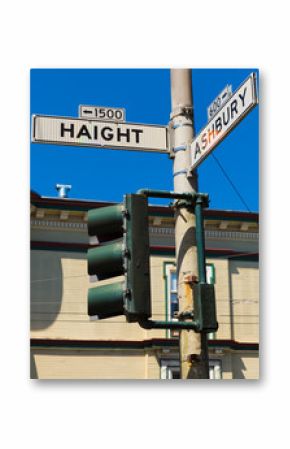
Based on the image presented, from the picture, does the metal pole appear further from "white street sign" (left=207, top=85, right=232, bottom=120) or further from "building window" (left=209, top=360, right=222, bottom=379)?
"building window" (left=209, top=360, right=222, bottom=379)

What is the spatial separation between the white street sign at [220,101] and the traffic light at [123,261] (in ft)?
3.12

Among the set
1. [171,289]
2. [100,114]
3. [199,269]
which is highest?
[100,114]

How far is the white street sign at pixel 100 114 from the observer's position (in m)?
3.88

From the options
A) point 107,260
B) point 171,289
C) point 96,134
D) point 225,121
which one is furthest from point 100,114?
point 171,289

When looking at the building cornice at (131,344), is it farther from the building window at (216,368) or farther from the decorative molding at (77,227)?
the decorative molding at (77,227)

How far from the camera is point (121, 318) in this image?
262 inches

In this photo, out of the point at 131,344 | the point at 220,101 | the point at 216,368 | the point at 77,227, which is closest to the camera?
the point at 220,101

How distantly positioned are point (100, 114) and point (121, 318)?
121 inches

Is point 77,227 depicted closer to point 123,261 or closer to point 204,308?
point 204,308

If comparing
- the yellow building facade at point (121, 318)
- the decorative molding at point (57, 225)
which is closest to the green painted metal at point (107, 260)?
the yellow building facade at point (121, 318)

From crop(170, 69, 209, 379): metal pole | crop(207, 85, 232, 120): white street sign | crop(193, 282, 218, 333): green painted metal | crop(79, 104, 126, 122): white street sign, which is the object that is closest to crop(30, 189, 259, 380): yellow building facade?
crop(79, 104, 126, 122): white street sign

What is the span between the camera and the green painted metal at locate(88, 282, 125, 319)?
2.59 m
